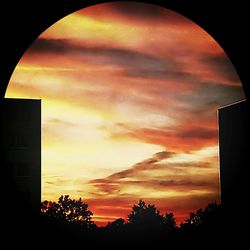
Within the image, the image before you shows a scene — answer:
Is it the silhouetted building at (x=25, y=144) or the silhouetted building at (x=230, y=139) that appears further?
the silhouetted building at (x=25, y=144)

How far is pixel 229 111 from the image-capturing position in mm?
29797

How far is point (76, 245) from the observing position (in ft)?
17.8

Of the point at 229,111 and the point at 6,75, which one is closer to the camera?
the point at 6,75

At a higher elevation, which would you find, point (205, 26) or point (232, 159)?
point (232, 159)

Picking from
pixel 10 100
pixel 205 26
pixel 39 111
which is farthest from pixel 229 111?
pixel 205 26

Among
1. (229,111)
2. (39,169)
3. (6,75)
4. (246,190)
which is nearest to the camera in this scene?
(6,75)

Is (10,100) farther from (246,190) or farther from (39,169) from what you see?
(246,190)

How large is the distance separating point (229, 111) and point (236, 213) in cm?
2460

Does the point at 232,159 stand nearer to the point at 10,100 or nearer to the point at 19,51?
the point at 10,100

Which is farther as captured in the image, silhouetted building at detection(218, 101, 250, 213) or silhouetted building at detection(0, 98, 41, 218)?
silhouetted building at detection(0, 98, 41, 218)

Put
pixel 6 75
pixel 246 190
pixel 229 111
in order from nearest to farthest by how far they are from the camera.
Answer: pixel 6 75 → pixel 246 190 → pixel 229 111

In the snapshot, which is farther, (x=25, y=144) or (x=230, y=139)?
(x=25, y=144)

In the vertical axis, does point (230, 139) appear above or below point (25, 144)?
below

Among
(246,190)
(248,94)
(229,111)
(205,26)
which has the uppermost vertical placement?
(229,111)
